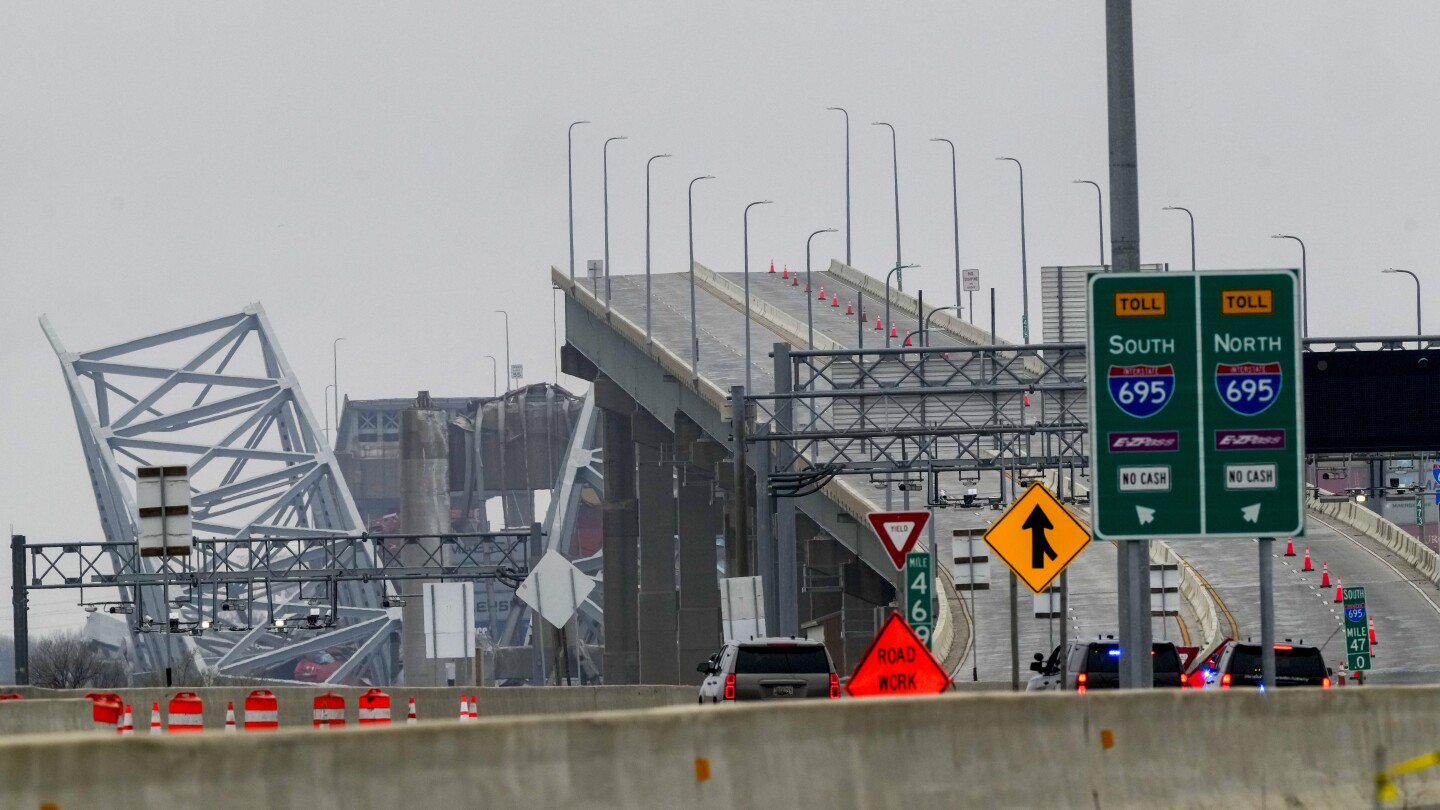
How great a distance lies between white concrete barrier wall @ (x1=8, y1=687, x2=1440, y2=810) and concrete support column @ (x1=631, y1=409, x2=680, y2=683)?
276ft

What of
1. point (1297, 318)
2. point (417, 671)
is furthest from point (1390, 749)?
point (417, 671)

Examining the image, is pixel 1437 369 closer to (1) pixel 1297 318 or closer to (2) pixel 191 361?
(1) pixel 1297 318

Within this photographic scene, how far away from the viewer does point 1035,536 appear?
21.4m

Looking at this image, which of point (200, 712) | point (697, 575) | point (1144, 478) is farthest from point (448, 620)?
point (697, 575)

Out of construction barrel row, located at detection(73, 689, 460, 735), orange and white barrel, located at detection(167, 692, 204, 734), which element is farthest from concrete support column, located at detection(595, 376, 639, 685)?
orange and white barrel, located at detection(167, 692, 204, 734)

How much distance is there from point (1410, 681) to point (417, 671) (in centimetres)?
8676

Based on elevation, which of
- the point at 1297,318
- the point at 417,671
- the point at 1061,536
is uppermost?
the point at 1297,318

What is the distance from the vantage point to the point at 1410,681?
2067 inches

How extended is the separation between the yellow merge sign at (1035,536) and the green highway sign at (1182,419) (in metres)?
2.71

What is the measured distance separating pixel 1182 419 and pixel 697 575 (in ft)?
277

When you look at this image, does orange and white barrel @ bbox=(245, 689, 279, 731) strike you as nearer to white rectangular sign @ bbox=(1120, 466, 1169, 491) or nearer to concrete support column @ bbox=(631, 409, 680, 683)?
white rectangular sign @ bbox=(1120, 466, 1169, 491)

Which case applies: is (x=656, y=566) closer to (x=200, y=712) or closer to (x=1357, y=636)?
(x=1357, y=636)

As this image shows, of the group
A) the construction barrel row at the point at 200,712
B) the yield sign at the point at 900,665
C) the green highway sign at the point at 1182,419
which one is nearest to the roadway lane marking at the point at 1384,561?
the construction barrel row at the point at 200,712

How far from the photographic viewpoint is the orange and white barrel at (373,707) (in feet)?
88.5
